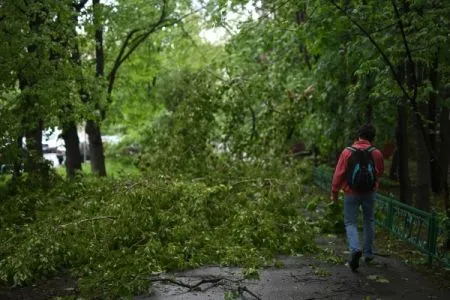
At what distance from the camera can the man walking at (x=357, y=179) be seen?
616 cm

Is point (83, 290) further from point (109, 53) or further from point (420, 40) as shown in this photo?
point (109, 53)

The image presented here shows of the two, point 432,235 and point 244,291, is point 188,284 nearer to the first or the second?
point 244,291

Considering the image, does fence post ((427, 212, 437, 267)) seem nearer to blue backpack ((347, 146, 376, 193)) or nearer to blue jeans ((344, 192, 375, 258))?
blue jeans ((344, 192, 375, 258))

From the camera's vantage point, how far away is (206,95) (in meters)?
12.2

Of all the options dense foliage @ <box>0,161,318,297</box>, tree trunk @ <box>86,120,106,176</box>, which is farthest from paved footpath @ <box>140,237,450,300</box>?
tree trunk @ <box>86,120,106,176</box>

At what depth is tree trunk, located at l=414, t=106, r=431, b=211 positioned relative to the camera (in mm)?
8094

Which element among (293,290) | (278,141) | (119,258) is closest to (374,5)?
(293,290)

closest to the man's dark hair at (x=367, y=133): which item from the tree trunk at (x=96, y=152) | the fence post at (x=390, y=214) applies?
the fence post at (x=390, y=214)

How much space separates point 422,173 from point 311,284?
11.2ft

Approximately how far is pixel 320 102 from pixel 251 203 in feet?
15.9

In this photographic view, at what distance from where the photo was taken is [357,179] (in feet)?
20.2

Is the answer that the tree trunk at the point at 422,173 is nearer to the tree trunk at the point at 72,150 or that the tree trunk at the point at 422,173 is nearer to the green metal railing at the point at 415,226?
the green metal railing at the point at 415,226

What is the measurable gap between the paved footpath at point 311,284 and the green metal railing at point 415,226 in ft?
1.30

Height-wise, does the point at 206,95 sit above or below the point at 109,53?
below
